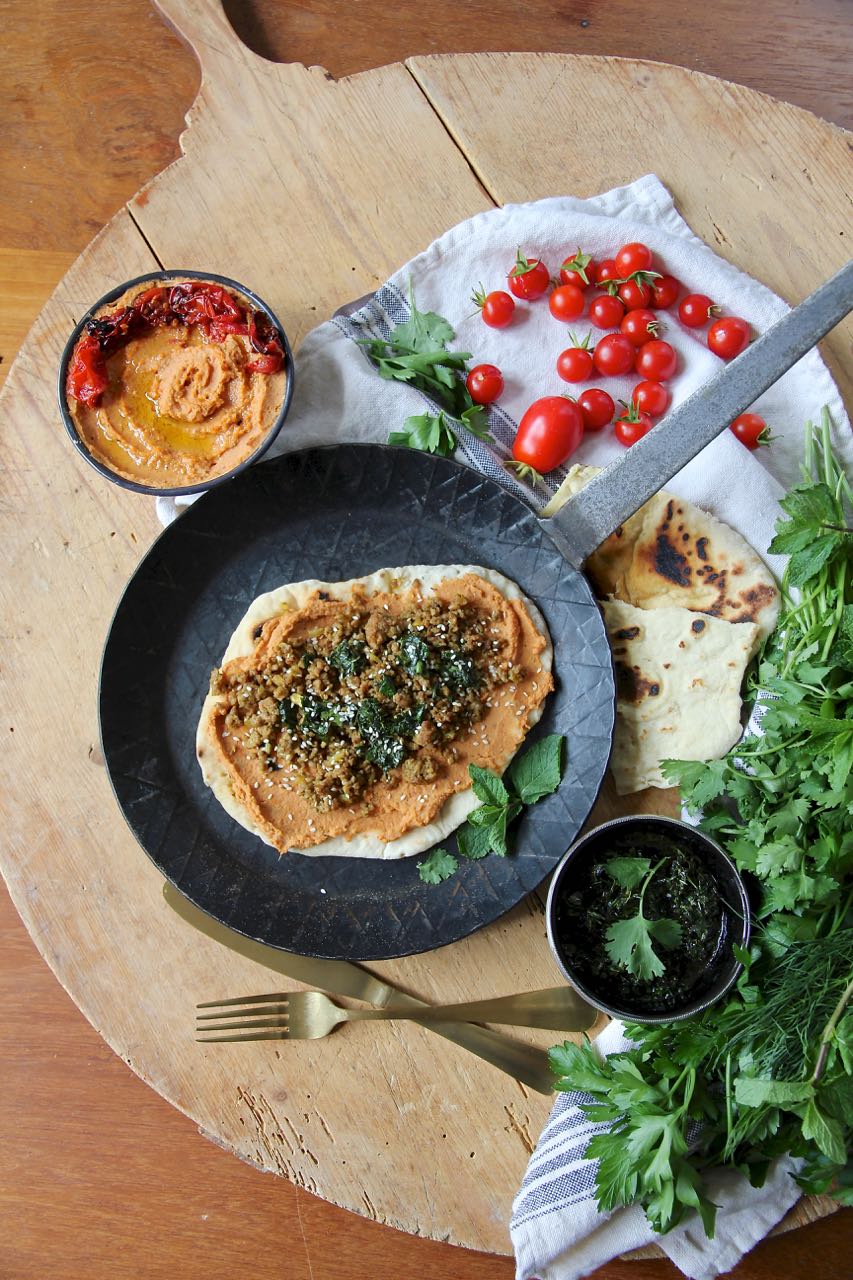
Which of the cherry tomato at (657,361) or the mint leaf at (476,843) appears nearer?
the mint leaf at (476,843)

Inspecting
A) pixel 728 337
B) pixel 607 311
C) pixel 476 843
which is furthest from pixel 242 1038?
pixel 728 337

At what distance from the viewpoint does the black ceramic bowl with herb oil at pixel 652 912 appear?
9.86 ft

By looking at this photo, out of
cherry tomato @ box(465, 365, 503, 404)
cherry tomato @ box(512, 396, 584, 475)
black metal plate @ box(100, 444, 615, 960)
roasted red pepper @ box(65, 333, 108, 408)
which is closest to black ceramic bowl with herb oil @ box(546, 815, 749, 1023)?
black metal plate @ box(100, 444, 615, 960)

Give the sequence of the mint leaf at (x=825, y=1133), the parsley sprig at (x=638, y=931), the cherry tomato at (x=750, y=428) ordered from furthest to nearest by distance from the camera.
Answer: the cherry tomato at (x=750, y=428) < the parsley sprig at (x=638, y=931) < the mint leaf at (x=825, y=1133)

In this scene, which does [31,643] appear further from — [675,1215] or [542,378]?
[675,1215]

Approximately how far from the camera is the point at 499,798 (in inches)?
125

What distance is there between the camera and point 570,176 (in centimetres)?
362

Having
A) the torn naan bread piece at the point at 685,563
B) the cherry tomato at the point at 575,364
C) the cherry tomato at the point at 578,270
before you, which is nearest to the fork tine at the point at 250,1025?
the torn naan bread piece at the point at 685,563

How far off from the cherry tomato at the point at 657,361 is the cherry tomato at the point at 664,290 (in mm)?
157

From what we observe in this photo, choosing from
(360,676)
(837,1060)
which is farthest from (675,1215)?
(360,676)

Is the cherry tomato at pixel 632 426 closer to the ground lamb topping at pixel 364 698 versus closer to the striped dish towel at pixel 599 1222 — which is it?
the ground lamb topping at pixel 364 698

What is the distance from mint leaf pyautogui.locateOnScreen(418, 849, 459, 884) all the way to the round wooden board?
266mm

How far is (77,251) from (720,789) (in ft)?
11.0

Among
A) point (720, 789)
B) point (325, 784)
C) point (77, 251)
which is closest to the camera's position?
point (720, 789)
